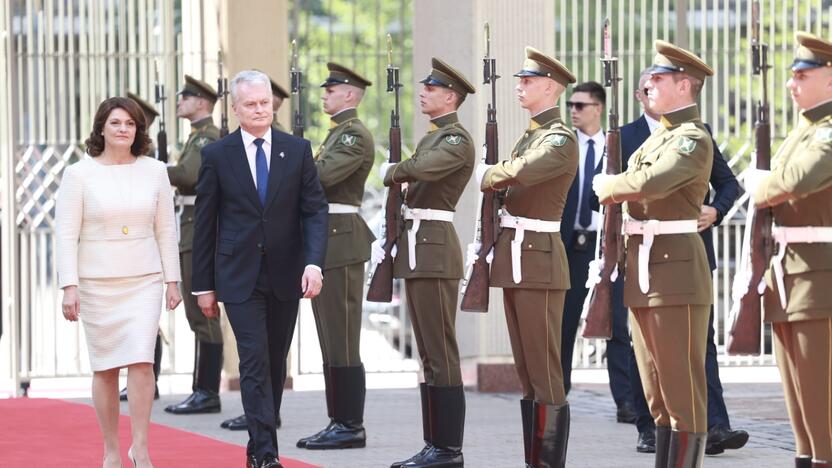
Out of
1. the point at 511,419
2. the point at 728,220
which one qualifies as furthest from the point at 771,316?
the point at 728,220

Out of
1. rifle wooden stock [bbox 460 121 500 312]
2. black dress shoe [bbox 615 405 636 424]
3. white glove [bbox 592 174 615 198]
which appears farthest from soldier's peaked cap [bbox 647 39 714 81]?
black dress shoe [bbox 615 405 636 424]

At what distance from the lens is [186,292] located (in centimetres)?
952

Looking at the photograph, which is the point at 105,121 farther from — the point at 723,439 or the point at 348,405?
the point at 723,439

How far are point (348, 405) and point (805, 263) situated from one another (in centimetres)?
305

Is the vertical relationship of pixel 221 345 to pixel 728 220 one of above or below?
below

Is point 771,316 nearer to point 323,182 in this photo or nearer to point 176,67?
point 323,182

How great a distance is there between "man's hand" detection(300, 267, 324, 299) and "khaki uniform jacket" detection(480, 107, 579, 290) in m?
0.68

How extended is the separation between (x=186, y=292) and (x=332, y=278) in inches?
74.7

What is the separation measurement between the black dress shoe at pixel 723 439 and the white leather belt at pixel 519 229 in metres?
1.45

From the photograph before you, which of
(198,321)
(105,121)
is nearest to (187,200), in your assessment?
(198,321)

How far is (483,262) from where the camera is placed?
261 inches

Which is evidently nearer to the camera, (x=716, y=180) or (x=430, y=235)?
(x=430, y=235)

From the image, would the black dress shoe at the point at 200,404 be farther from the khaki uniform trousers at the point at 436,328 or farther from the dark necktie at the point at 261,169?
the dark necktie at the point at 261,169

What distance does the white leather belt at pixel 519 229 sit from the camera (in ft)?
21.1
